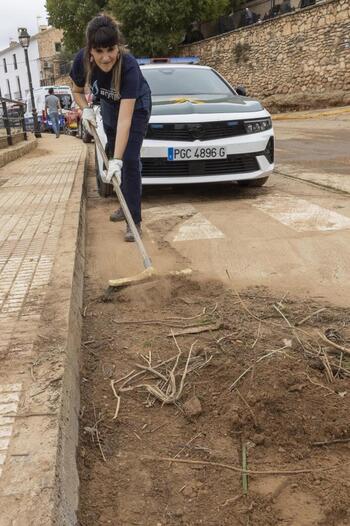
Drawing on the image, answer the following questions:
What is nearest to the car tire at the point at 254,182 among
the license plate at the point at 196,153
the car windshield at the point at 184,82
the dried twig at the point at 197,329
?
the license plate at the point at 196,153

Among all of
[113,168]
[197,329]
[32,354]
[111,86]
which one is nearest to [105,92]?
[111,86]

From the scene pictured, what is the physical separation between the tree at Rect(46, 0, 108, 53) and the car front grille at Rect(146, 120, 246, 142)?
27569 mm

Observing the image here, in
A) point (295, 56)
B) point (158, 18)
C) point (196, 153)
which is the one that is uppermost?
point (158, 18)

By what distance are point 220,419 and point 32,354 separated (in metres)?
0.83

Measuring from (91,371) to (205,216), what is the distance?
304 centimetres

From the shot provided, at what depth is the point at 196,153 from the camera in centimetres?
Answer: 562

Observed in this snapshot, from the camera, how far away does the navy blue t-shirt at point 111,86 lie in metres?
3.84

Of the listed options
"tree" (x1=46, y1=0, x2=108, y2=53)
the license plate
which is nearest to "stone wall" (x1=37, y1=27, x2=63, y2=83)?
"tree" (x1=46, y1=0, x2=108, y2=53)

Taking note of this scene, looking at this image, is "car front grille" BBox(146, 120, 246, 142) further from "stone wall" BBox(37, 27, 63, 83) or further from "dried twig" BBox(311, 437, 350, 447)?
"stone wall" BBox(37, 27, 63, 83)

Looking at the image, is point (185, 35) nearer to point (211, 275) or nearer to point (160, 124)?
point (160, 124)

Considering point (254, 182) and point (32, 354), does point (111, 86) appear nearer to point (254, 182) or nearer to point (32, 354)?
point (32, 354)

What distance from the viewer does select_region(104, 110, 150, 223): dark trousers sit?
168 inches

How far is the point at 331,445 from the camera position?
1904mm

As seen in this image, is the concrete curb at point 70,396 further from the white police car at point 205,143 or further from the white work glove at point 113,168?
the white police car at point 205,143
